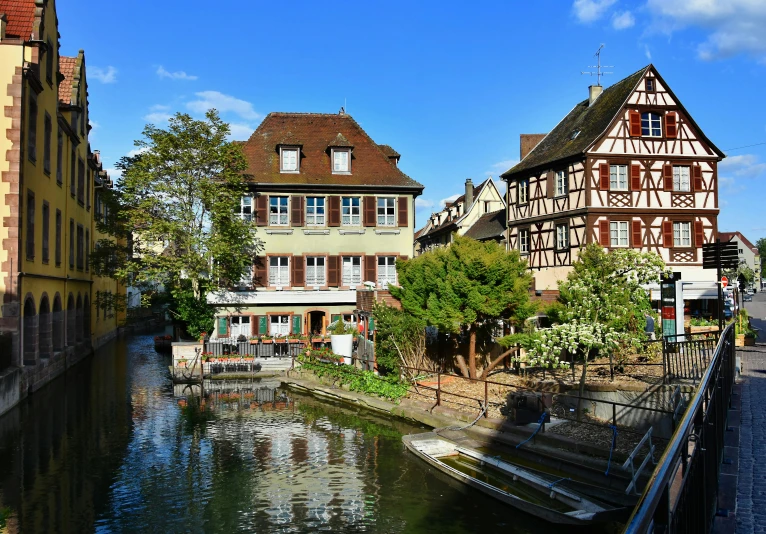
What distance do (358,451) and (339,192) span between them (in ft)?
69.6

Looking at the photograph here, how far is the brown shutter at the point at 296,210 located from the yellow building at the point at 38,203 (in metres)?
10.6

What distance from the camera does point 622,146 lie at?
3328 centimetres

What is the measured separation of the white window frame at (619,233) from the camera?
3309cm

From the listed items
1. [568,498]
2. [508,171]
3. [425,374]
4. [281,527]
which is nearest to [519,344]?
[425,374]

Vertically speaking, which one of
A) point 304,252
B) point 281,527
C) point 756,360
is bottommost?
point 281,527

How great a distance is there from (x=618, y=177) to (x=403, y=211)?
37.5 ft

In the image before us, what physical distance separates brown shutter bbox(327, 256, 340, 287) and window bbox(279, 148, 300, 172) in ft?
17.3

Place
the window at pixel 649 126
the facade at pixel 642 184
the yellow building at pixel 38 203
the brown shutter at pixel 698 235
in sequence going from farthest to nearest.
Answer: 1. the window at pixel 649 126
2. the brown shutter at pixel 698 235
3. the facade at pixel 642 184
4. the yellow building at pixel 38 203

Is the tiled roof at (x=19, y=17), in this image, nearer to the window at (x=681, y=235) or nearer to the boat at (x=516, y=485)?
the boat at (x=516, y=485)

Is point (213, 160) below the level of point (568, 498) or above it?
above

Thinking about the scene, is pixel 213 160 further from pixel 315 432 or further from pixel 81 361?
pixel 315 432

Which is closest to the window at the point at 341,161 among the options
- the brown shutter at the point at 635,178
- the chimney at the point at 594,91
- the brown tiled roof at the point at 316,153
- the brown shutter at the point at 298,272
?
the brown tiled roof at the point at 316,153

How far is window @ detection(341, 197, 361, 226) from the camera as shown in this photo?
115 feet

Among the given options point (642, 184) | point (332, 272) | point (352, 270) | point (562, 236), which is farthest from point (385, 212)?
point (642, 184)
